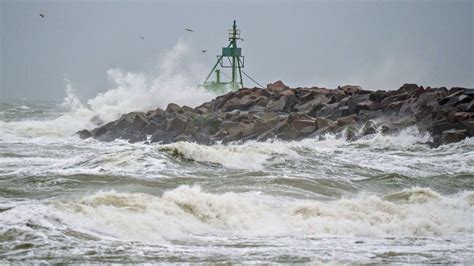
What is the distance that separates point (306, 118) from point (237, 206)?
1361cm

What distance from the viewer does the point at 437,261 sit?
29.7ft

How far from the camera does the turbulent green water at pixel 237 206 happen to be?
926cm

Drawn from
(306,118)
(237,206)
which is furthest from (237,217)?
(306,118)

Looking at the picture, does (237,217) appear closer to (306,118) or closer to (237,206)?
(237,206)

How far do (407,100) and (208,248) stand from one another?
1801 cm

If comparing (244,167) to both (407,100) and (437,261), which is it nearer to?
(437,261)

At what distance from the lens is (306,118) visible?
25.1 metres

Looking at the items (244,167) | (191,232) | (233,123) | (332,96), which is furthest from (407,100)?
(191,232)

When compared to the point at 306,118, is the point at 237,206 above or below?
below

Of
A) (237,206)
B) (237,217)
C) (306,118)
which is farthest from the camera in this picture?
(306,118)

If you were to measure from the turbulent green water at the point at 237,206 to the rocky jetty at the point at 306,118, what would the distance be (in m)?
3.34

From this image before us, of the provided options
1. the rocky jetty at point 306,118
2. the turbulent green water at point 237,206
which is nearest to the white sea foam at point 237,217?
the turbulent green water at point 237,206

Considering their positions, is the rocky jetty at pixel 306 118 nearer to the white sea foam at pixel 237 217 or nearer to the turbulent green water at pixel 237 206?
the turbulent green water at pixel 237 206

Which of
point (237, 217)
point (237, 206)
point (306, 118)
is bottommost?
point (237, 217)
